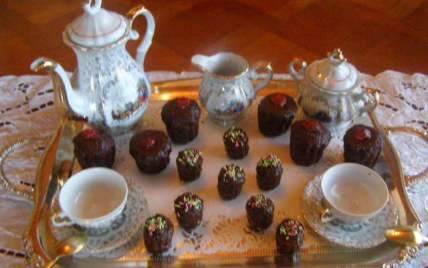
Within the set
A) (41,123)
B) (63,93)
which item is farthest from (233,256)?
(41,123)

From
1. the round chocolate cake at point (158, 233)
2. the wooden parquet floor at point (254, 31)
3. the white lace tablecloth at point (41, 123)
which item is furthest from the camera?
the wooden parquet floor at point (254, 31)

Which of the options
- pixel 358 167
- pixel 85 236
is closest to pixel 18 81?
pixel 85 236

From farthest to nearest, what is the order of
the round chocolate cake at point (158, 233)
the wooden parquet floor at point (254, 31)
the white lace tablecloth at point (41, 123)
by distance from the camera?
the wooden parquet floor at point (254, 31) < the white lace tablecloth at point (41, 123) < the round chocolate cake at point (158, 233)

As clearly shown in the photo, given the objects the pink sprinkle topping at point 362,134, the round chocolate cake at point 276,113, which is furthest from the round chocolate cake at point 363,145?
the round chocolate cake at point 276,113

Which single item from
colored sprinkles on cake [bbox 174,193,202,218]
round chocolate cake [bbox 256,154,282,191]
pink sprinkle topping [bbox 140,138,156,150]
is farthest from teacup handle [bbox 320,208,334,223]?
pink sprinkle topping [bbox 140,138,156,150]

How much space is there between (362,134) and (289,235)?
262 millimetres

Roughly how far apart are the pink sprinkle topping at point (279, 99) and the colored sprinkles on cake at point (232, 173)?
0.58ft

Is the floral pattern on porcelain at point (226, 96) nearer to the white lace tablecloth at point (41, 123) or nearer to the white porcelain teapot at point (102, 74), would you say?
the white porcelain teapot at point (102, 74)

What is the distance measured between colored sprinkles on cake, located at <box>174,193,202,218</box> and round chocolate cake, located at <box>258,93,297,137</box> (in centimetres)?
24

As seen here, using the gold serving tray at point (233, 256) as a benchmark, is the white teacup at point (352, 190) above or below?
above

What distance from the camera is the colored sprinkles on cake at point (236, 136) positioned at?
31.0 inches

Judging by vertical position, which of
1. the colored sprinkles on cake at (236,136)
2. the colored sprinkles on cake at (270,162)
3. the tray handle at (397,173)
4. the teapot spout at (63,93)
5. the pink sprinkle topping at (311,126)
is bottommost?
the tray handle at (397,173)

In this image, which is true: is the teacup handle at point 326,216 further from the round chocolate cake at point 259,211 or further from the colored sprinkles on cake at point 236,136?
the colored sprinkles on cake at point 236,136

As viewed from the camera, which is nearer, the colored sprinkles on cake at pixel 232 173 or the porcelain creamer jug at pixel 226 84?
the colored sprinkles on cake at pixel 232 173
